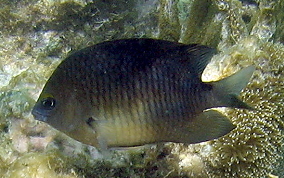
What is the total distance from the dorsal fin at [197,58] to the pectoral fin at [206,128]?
11.1 inches

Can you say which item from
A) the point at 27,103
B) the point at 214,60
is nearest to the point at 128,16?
the point at 214,60

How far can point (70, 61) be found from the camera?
1.84 metres

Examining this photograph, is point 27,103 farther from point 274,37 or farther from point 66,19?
point 274,37

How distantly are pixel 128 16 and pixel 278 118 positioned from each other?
2166mm

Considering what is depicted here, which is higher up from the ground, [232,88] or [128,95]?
[232,88]

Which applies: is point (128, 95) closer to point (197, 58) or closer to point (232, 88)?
point (197, 58)

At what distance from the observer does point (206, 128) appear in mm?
1921

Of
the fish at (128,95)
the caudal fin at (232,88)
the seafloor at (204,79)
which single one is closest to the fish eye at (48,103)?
the fish at (128,95)

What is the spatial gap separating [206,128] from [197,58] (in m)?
0.46

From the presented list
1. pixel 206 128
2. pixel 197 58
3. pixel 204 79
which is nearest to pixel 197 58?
pixel 197 58

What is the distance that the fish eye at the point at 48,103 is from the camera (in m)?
1.81

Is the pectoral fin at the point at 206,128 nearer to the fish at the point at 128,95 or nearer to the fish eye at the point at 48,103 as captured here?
the fish at the point at 128,95

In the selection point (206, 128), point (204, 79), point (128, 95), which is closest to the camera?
point (128, 95)

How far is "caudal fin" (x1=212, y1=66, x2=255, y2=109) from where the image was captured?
1.83 m
